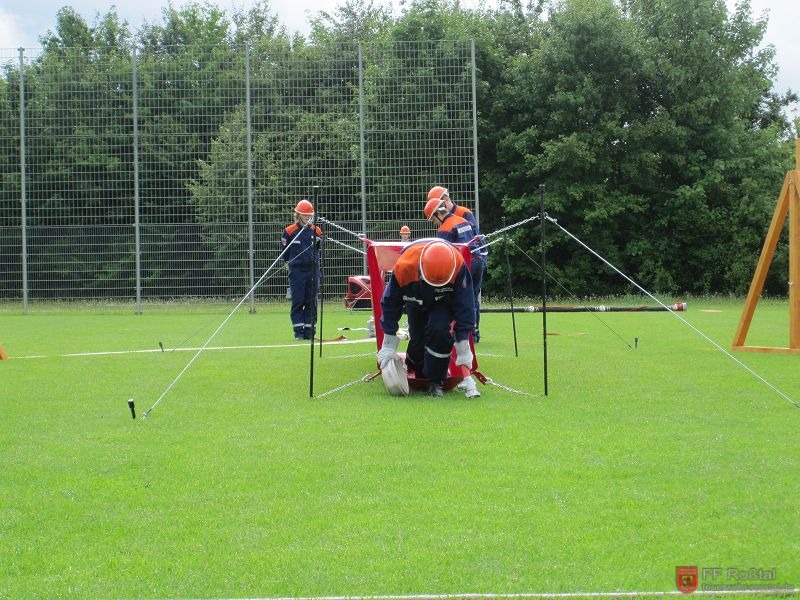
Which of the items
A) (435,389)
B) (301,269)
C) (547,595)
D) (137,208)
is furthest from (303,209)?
(547,595)

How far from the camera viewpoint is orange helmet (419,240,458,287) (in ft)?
32.7

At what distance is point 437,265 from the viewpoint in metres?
9.97

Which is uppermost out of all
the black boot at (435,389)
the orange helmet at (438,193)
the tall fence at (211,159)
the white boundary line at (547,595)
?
the tall fence at (211,159)

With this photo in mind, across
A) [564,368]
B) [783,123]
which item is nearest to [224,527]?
[564,368]

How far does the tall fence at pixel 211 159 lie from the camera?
91.8 ft

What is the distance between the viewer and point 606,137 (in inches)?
1425

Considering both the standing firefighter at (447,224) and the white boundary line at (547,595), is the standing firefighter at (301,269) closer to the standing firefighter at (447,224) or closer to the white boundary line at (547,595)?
the standing firefighter at (447,224)

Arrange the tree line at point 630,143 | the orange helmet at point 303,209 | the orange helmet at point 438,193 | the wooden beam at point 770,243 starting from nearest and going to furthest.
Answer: the orange helmet at point 438,193 → the wooden beam at point 770,243 → the orange helmet at point 303,209 → the tree line at point 630,143

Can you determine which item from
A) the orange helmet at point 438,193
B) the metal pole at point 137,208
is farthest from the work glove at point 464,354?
the metal pole at point 137,208

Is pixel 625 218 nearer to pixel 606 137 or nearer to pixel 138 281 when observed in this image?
pixel 606 137

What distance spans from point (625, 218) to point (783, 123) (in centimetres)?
1370

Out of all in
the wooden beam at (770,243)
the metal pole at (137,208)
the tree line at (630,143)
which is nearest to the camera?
the wooden beam at (770,243)

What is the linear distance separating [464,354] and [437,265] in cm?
96

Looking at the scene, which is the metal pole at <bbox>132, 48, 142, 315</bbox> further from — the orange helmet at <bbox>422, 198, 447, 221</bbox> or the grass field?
the orange helmet at <bbox>422, 198, 447, 221</bbox>
